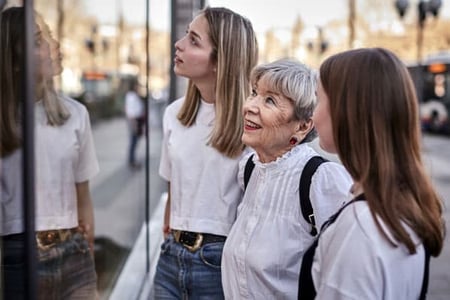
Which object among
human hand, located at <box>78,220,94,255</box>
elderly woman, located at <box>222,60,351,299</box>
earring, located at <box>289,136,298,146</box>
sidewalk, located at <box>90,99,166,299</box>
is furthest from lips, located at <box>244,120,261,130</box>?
sidewalk, located at <box>90,99,166,299</box>

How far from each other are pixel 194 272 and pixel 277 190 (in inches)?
22.4

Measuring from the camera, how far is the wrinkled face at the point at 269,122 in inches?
74.2

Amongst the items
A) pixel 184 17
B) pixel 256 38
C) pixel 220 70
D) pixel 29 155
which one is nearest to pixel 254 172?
pixel 220 70

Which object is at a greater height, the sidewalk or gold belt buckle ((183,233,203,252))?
gold belt buckle ((183,233,203,252))

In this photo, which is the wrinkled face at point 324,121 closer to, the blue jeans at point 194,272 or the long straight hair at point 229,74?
the long straight hair at point 229,74

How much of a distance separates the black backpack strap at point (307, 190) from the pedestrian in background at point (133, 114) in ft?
23.3

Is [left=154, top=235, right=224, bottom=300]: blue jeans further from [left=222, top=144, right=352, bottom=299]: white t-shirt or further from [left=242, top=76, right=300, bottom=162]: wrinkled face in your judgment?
[left=242, top=76, right=300, bottom=162]: wrinkled face

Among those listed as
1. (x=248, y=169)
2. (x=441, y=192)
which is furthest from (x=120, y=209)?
(x=441, y=192)

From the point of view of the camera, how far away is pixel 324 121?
1.49m

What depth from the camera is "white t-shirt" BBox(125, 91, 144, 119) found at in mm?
9797

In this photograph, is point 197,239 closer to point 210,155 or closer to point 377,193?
point 210,155

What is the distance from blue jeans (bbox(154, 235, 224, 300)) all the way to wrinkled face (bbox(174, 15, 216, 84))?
2.08 ft

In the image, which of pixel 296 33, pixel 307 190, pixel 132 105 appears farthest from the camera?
pixel 296 33

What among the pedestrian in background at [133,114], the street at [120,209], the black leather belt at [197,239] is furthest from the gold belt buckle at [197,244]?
the pedestrian in background at [133,114]
